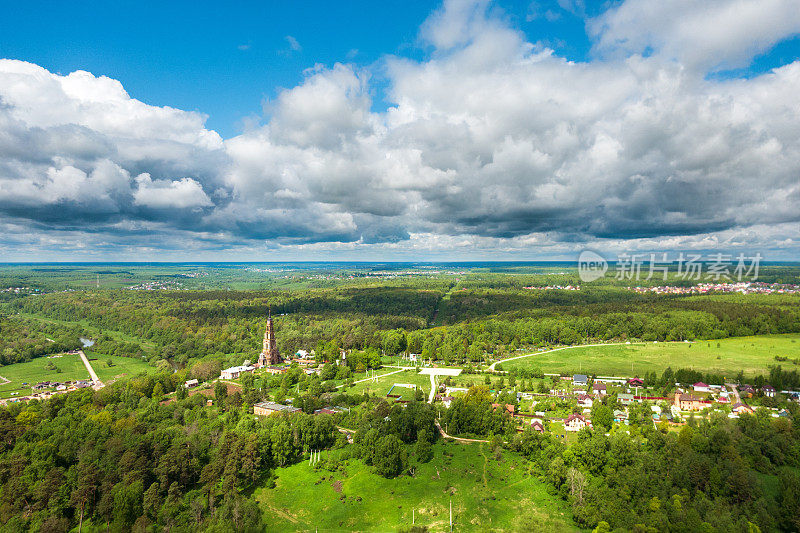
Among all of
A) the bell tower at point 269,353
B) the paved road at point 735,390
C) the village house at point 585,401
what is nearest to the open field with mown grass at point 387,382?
the village house at point 585,401

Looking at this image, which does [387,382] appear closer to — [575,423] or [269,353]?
[269,353]

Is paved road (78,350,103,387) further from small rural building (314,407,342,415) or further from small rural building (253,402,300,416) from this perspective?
small rural building (314,407,342,415)

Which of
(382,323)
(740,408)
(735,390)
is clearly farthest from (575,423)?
(382,323)

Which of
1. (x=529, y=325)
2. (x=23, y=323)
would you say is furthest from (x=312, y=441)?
(x=23, y=323)

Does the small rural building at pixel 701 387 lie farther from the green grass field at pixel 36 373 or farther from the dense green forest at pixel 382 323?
the green grass field at pixel 36 373

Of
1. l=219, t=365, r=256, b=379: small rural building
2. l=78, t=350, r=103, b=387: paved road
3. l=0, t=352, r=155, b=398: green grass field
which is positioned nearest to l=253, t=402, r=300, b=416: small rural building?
l=219, t=365, r=256, b=379: small rural building

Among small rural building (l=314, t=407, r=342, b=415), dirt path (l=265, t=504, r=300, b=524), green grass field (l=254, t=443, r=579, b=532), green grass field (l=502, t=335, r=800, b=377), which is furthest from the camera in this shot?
green grass field (l=502, t=335, r=800, b=377)
